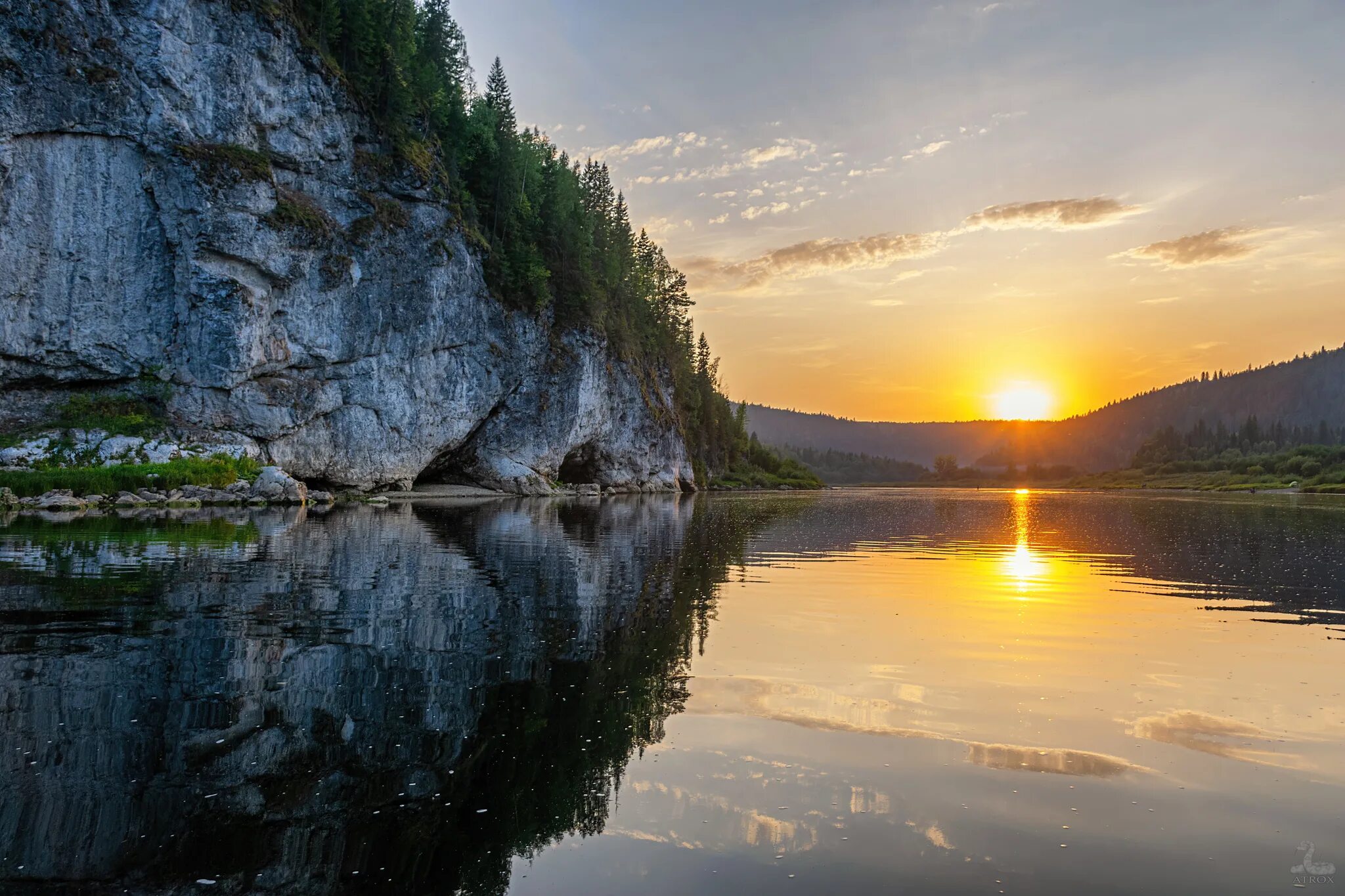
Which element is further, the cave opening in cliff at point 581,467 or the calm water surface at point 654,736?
the cave opening in cliff at point 581,467

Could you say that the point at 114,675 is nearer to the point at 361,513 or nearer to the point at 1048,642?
the point at 1048,642

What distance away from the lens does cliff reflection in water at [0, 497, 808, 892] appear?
20.8 ft

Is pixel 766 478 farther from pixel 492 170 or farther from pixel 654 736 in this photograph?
pixel 654 736

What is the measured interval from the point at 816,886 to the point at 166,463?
5098cm

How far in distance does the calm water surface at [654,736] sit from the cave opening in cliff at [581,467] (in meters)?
77.9

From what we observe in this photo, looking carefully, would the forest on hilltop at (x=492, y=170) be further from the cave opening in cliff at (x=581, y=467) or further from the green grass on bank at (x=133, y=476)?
the green grass on bank at (x=133, y=476)

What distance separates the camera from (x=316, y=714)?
9.43 meters

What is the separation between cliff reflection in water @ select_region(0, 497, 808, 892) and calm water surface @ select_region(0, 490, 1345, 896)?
0.04 metres

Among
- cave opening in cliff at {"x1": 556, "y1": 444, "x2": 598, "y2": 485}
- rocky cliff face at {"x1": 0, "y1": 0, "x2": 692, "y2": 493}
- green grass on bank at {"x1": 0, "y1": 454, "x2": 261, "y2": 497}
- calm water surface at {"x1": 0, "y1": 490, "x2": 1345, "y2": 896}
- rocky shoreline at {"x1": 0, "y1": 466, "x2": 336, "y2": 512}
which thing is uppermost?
rocky cliff face at {"x1": 0, "y1": 0, "x2": 692, "y2": 493}

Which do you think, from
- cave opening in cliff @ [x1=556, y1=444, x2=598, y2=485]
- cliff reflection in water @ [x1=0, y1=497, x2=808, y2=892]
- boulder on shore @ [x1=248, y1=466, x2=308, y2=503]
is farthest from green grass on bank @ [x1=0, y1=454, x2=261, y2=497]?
cave opening in cliff @ [x1=556, y1=444, x2=598, y2=485]

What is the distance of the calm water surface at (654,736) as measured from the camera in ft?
20.6

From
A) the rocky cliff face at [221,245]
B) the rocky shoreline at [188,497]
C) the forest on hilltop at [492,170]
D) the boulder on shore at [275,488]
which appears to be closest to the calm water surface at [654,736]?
the rocky shoreline at [188,497]

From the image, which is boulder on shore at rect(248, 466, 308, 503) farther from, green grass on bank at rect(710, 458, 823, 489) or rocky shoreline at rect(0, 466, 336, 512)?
green grass on bank at rect(710, 458, 823, 489)

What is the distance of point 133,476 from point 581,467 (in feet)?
193
